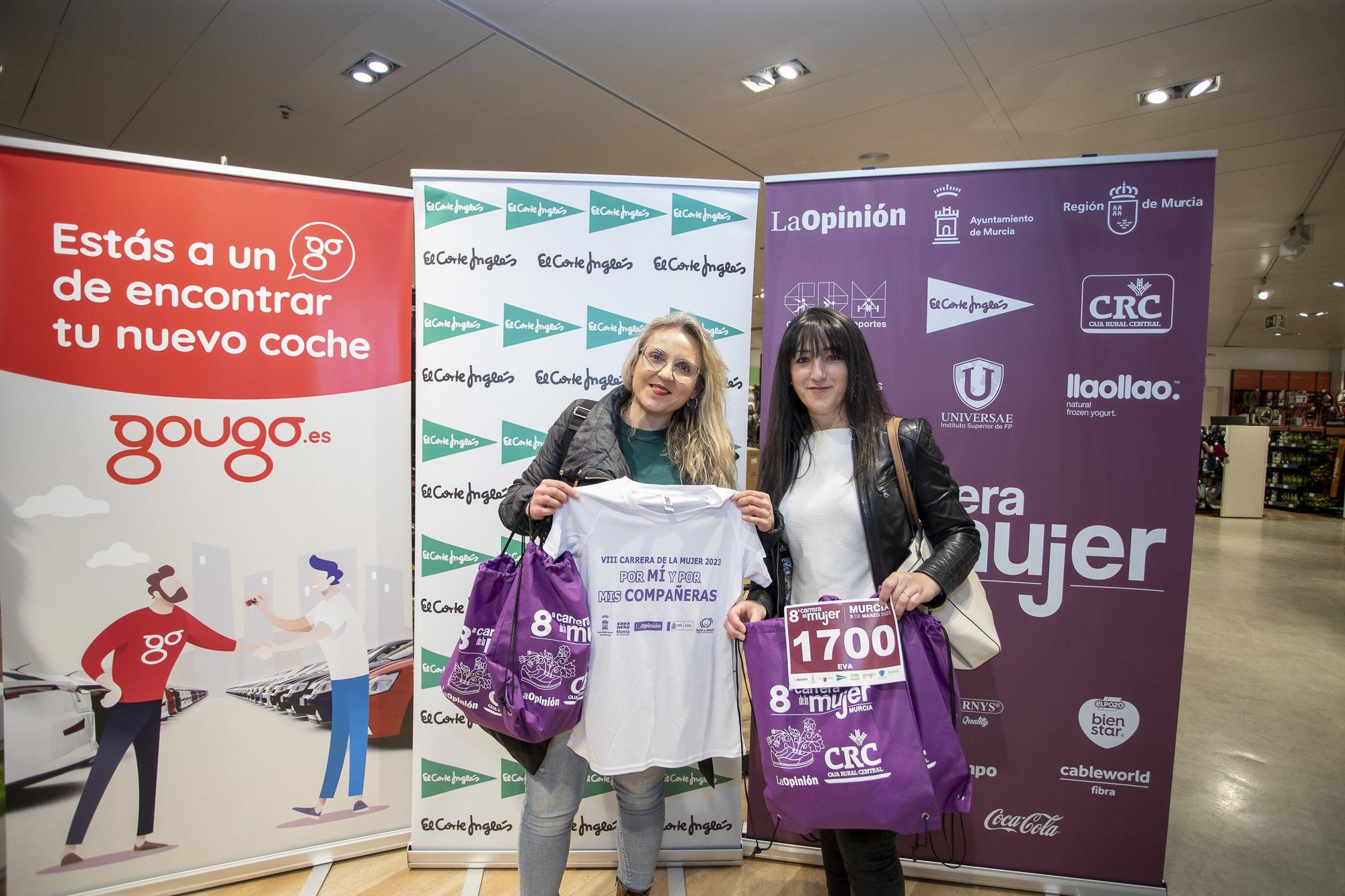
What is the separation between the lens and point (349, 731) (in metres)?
2.29

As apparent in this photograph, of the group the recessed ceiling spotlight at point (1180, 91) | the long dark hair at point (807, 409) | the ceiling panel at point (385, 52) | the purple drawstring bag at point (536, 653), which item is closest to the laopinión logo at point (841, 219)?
the long dark hair at point (807, 409)

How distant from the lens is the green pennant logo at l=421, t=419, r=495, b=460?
7.42ft

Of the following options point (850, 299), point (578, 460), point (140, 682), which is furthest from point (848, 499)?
point (140, 682)

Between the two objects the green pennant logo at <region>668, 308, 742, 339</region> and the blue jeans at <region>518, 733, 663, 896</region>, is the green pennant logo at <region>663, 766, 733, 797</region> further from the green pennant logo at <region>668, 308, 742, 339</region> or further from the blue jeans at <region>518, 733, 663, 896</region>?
the green pennant logo at <region>668, 308, 742, 339</region>

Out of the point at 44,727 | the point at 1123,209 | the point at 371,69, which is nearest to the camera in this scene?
the point at 44,727

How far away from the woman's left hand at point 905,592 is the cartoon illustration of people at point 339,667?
1812 mm

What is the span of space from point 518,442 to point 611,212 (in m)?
0.87

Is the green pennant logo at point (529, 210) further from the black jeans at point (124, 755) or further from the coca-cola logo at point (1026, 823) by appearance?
the coca-cola logo at point (1026, 823)

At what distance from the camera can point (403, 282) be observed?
232 centimetres

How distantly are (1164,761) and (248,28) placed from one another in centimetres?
538

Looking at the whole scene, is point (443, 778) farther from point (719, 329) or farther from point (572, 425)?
point (719, 329)

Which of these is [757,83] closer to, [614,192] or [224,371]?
[614,192]

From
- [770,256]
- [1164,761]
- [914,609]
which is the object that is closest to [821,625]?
[914,609]

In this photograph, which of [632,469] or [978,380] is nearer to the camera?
[632,469]
